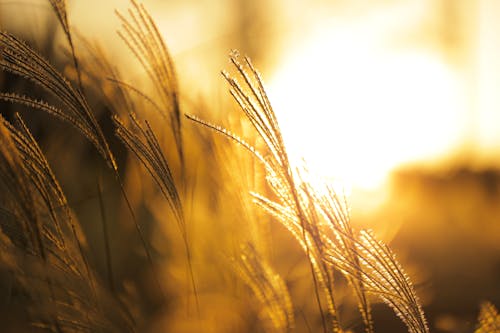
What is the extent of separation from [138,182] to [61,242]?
3.32 ft

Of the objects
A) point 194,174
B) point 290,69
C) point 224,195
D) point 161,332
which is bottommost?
point 161,332

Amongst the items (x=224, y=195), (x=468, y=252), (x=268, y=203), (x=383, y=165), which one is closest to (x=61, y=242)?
(x=268, y=203)

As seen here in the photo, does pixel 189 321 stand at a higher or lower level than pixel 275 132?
lower

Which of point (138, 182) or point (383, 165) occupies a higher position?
point (138, 182)

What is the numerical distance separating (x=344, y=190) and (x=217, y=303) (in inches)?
25.0

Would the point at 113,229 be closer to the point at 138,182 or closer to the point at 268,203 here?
the point at 138,182

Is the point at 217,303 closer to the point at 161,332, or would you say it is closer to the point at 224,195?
the point at 161,332

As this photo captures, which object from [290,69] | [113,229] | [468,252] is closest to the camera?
[113,229]

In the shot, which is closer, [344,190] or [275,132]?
[275,132]

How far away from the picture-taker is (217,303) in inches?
55.1

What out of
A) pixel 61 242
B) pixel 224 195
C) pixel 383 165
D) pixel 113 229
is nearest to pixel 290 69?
pixel 383 165

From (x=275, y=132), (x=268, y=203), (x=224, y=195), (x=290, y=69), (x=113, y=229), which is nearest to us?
(x=275, y=132)

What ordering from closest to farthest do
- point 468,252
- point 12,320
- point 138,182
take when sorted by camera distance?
point 12,320 → point 138,182 → point 468,252

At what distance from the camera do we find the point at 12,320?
1.02 m
